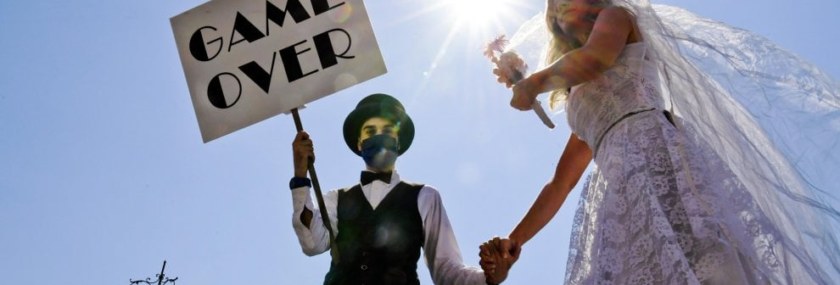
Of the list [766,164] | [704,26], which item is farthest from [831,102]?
[704,26]

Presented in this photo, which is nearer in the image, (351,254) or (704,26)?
(704,26)

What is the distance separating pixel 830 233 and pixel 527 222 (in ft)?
3.41

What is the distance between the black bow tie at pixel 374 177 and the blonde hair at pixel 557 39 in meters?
0.89

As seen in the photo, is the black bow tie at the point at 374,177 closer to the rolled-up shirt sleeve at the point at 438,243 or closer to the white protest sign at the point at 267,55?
the rolled-up shirt sleeve at the point at 438,243

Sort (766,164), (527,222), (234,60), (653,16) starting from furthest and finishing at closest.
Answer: (234,60) < (527,222) < (653,16) < (766,164)

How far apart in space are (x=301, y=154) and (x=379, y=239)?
0.46 metres

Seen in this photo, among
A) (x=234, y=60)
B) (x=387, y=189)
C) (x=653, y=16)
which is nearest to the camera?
(x=653, y=16)

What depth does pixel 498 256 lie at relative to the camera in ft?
9.10

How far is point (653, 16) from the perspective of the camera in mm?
2600

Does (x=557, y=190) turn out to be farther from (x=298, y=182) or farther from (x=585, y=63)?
(x=298, y=182)

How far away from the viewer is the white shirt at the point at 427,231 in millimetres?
3119

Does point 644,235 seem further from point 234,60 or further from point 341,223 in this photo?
point 234,60

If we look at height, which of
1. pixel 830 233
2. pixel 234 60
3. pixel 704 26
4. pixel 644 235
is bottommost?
pixel 830 233

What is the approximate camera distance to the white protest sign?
3.43 m
